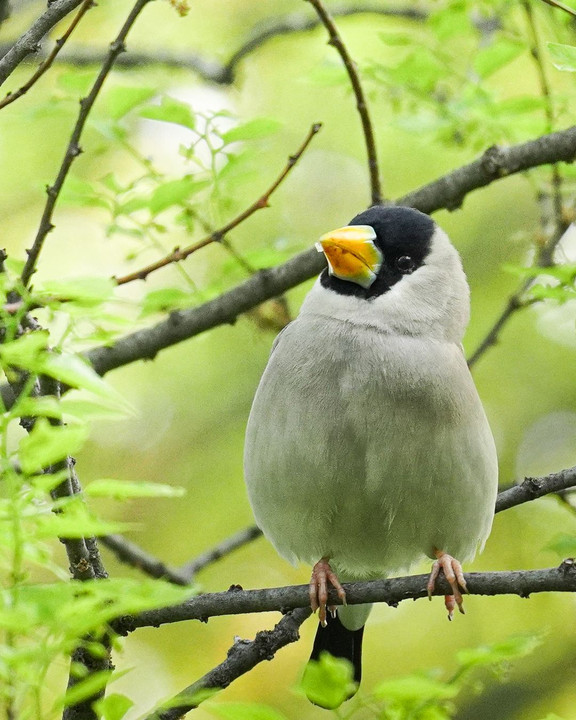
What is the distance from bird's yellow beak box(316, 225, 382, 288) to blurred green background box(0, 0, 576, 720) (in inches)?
132

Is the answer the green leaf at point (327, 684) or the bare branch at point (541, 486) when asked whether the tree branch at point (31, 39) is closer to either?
the green leaf at point (327, 684)

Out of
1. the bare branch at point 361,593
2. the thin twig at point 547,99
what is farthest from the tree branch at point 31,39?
the thin twig at point 547,99

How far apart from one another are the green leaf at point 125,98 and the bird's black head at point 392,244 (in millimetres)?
985

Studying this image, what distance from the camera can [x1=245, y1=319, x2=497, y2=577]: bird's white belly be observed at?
3764 millimetres

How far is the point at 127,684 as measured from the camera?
306 inches

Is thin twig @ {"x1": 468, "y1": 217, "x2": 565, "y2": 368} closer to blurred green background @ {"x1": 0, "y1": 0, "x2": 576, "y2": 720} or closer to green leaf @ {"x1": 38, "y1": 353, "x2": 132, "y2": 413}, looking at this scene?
blurred green background @ {"x1": 0, "y1": 0, "x2": 576, "y2": 720}

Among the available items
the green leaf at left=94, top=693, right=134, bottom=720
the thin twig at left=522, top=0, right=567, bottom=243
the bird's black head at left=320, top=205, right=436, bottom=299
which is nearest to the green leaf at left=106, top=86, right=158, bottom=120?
the bird's black head at left=320, top=205, right=436, bottom=299

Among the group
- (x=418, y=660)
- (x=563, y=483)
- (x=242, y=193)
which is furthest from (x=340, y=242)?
(x=418, y=660)

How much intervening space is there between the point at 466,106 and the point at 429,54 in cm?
48

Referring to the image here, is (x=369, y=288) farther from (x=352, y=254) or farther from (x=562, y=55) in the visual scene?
(x=562, y=55)

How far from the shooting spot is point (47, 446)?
73.4 inches

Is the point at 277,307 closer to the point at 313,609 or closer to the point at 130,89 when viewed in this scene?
the point at 130,89

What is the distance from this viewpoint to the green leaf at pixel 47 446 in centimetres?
186

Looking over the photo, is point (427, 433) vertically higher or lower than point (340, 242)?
lower
